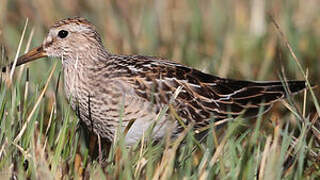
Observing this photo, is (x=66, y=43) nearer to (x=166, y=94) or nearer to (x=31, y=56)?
(x=31, y=56)

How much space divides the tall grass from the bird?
6.0 inches

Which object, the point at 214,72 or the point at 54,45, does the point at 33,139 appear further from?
the point at 214,72

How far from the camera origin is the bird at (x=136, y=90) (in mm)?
5457

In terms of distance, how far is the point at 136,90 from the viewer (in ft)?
18.2

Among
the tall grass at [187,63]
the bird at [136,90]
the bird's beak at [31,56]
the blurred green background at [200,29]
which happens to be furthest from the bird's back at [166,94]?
the blurred green background at [200,29]

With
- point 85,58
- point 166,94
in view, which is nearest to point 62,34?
point 85,58

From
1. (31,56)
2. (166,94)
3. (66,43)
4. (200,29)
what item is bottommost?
(166,94)

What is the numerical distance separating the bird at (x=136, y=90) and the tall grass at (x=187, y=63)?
15 centimetres

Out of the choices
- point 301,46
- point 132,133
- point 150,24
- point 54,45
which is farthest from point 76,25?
point 301,46

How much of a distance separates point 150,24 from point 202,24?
2.05 feet

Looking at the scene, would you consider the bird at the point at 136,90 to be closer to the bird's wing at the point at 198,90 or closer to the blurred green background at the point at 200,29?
the bird's wing at the point at 198,90

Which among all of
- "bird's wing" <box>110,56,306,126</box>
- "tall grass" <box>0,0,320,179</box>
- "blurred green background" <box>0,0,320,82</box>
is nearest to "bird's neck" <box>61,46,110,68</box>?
"tall grass" <box>0,0,320,179</box>

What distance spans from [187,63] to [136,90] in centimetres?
204

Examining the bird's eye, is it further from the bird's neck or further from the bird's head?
the bird's neck
